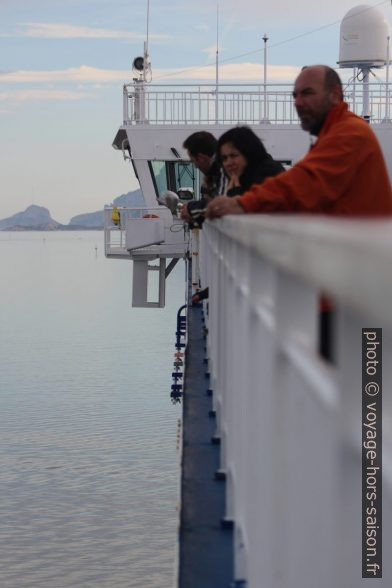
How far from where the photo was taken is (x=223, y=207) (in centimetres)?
496

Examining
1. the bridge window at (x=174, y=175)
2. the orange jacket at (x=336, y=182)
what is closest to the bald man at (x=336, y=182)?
the orange jacket at (x=336, y=182)

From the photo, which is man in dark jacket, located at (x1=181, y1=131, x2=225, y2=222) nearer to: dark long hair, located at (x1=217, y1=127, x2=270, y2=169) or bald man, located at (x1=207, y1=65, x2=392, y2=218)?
dark long hair, located at (x1=217, y1=127, x2=270, y2=169)

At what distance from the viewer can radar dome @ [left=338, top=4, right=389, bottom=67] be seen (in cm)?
3919

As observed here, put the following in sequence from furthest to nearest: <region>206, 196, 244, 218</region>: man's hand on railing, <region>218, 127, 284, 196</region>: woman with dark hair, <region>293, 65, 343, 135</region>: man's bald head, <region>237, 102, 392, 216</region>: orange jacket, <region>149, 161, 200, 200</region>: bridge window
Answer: <region>149, 161, 200, 200</region>: bridge window < <region>218, 127, 284, 196</region>: woman with dark hair < <region>293, 65, 343, 135</region>: man's bald head < <region>206, 196, 244, 218</region>: man's hand on railing < <region>237, 102, 392, 216</region>: orange jacket

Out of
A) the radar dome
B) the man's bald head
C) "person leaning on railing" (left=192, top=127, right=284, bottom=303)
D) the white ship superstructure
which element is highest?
the radar dome

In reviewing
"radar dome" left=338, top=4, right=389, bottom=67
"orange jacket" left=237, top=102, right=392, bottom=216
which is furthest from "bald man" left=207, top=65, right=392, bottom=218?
"radar dome" left=338, top=4, right=389, bottom=67

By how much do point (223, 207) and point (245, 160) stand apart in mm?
1620

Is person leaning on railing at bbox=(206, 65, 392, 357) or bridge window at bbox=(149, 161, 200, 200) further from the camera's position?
bridge window at bbox=(149, 161, 200, 200)

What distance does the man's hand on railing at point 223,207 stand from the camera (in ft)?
15.7

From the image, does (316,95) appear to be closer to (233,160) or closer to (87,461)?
(233,160)

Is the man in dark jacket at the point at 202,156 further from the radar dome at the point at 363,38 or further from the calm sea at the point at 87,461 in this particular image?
the radar dome at the point at 363,38

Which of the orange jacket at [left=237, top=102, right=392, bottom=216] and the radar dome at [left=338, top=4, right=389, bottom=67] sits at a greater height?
the radar dome at [left=338, top=4, right=389, bottom=67]

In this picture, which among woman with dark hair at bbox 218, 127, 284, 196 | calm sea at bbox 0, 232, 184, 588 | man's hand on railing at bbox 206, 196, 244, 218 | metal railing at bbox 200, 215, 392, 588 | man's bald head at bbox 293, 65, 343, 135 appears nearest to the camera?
metal railing at bbox 200, 215, 392, 588

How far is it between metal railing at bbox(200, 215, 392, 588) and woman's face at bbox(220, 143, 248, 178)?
2852mm
